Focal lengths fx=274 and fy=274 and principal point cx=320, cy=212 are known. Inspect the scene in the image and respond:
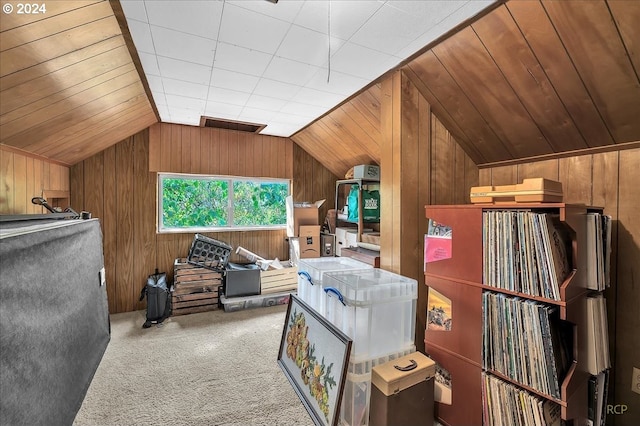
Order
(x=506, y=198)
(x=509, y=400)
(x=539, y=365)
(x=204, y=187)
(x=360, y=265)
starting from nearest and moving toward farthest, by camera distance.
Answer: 1. (x=539, y=365)
2. (x=509, y=400)
3. (x=506, y=198)
4. (x=360, y=265)
5. (x=204, y=187)

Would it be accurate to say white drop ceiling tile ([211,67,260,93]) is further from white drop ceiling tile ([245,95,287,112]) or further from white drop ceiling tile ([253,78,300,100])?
white drop ceiling tile ([245,95,287,112])

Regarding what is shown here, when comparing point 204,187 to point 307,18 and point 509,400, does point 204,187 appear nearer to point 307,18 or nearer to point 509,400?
point 307,18

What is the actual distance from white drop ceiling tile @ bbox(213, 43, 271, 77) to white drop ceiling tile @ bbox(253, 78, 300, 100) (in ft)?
0.53

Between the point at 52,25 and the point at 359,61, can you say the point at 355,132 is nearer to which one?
the point at 359,61

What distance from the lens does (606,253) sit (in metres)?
1.40

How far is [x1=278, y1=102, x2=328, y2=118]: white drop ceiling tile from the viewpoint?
2.76 metres

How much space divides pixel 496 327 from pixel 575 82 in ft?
4.27

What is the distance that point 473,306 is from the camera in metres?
1.53

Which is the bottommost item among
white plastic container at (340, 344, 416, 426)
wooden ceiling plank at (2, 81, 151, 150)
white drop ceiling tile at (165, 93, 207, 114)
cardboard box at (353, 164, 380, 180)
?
white plastic container at (340, 344, 416, 426)

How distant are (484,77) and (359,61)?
2.57 feet

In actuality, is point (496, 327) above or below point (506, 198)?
below

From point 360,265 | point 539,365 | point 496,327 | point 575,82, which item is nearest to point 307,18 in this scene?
point 575,82

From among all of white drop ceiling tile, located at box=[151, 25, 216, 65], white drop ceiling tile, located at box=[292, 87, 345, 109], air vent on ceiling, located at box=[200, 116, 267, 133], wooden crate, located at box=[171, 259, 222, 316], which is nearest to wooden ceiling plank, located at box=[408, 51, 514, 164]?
white drop ceiling tile, located at box=[292, 87, 345, 109]

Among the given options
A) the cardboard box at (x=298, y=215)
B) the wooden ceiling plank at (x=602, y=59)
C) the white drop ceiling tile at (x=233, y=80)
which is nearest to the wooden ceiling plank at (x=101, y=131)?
the white drop ceiling tile at (x=233, y=80)
